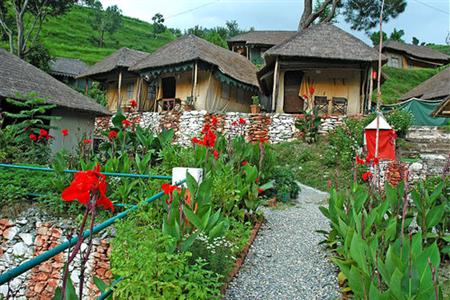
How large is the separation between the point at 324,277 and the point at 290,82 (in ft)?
48.1

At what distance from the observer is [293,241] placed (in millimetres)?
5285

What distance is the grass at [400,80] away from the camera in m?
30.7

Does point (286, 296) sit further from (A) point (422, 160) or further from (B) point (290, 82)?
(B) point (290, 82)

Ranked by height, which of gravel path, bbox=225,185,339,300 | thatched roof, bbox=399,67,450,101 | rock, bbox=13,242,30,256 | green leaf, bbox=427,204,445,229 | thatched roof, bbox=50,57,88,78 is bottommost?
rock, bbox=13,242,30,256

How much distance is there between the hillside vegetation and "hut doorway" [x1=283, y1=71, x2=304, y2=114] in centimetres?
3075

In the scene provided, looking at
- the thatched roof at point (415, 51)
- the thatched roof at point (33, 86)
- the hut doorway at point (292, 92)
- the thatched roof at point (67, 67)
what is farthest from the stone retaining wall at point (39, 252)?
the thatched roof at point (415, 51)

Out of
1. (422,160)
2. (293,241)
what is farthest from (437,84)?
(293,241)

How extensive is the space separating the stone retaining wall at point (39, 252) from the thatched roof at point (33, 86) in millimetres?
5747

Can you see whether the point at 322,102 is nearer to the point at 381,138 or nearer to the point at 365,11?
the point at 381,138

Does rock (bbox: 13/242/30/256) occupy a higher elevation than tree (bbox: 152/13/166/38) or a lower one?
lower

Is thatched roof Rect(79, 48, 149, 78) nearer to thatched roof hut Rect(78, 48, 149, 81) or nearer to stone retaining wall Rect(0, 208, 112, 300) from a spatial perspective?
thatched roof hut Rect(78, 48, 149, 81)

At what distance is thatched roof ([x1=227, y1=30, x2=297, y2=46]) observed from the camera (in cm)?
3338

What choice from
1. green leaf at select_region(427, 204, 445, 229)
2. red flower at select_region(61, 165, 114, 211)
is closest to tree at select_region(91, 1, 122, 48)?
green leaf at select_region(427, 204, 445, 229)

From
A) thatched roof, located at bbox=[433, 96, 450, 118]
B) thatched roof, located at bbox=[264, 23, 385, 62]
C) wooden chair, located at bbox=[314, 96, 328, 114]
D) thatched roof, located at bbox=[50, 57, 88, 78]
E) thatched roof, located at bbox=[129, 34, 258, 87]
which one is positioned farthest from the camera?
thatched roof, located at bbox=[50, 57, 88, 78]
